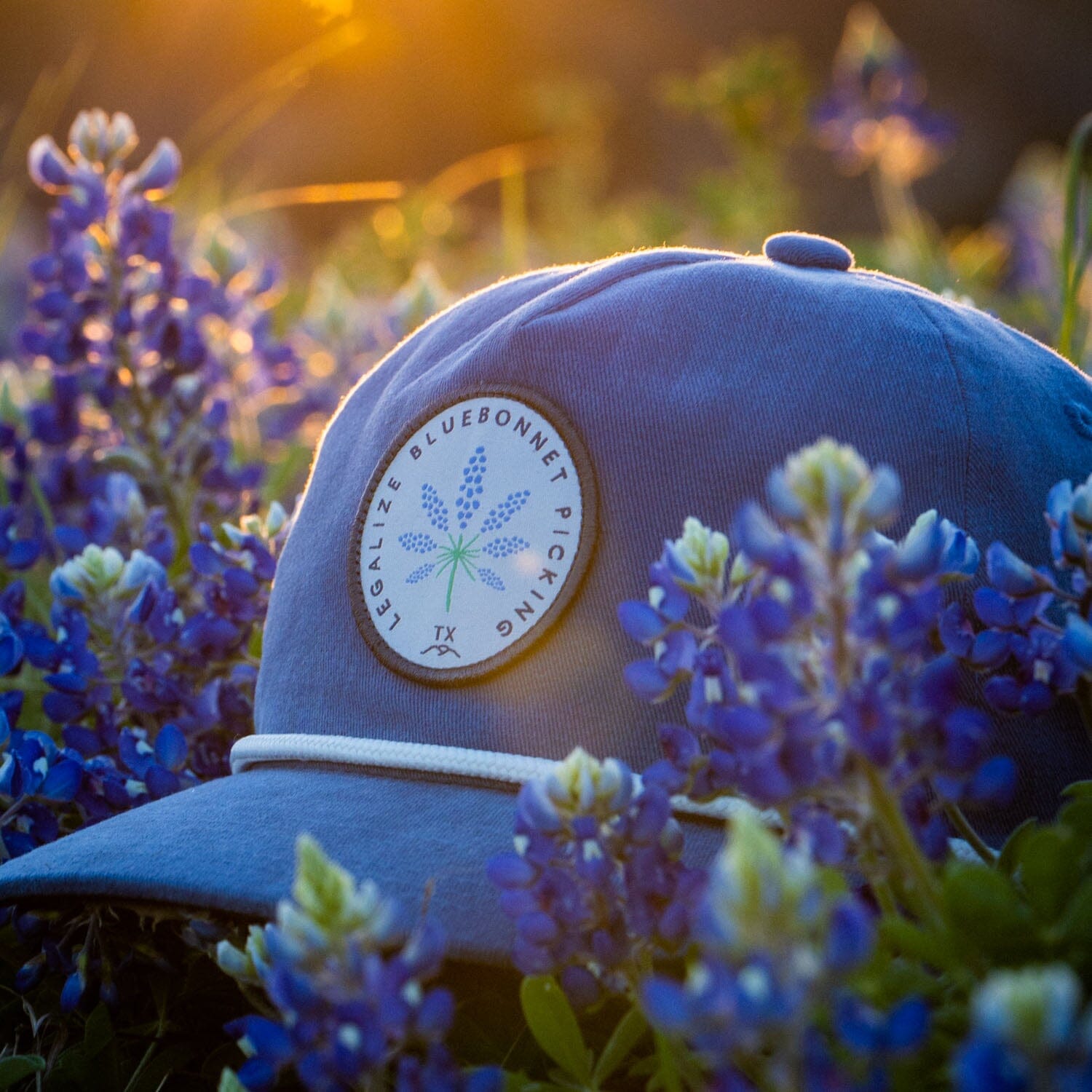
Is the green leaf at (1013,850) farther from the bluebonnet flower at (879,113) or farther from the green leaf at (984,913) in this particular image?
the bluebonnet flower at (879,113)

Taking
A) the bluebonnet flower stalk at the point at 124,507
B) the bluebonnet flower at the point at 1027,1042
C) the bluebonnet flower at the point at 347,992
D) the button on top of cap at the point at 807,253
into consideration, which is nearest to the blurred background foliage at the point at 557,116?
the bluebonnet flower stalk at the point at 124,507

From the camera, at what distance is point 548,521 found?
1.05 metres

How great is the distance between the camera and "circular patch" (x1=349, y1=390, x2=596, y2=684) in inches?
40.9

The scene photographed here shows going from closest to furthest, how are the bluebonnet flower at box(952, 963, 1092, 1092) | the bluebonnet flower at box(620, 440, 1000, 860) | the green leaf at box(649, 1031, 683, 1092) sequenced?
the bluebonnet flower at box(952, 963, 1092, 1092), the bluebonnet flower at box(620, 440, 1000, 860), the green leaf at box(649, 1031, 683, 1092)

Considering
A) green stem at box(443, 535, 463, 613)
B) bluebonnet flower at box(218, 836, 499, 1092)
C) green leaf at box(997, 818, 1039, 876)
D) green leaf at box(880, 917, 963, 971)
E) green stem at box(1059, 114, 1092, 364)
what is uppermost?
green stem at box(1059, 114, 1092, 364)

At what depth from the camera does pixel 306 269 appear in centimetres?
776

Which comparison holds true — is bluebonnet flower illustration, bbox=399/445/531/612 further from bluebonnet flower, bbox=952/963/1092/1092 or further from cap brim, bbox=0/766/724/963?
bluebonnet flower, bbox=952/963/1092/1092

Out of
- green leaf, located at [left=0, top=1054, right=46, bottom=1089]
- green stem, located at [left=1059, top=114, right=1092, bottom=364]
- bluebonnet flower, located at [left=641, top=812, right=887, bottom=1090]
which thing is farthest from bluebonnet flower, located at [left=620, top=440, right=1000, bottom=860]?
green stem, located at [left=1059, top=114, right=1092, bottom=364]

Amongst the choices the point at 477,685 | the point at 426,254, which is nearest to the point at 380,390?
the point at 477,685

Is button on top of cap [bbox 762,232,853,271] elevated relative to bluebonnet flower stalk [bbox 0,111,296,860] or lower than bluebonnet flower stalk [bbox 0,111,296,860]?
elevated

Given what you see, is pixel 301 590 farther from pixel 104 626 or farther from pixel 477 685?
pixel 104 626

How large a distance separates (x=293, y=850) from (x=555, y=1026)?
0.24m

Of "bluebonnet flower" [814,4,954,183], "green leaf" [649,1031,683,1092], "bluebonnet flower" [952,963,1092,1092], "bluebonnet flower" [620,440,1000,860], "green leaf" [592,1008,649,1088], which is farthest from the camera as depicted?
"bluebonnet flower" [814,4,954,183]

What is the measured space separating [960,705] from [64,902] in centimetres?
73
